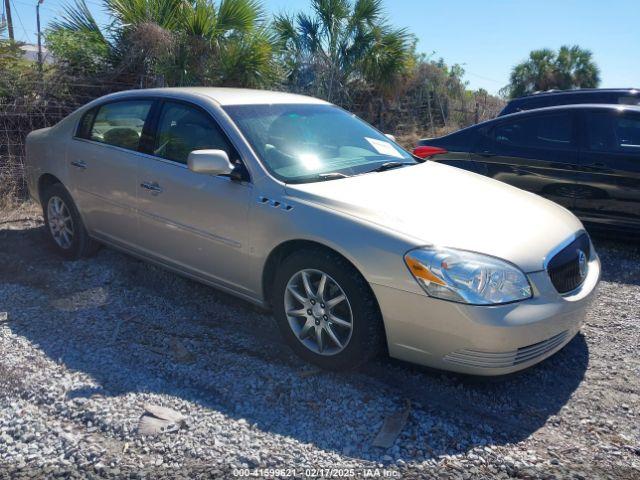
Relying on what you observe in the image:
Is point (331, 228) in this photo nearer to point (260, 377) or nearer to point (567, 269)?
point (260, 377)

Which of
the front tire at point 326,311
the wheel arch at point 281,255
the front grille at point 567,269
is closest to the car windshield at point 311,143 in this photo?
→ the wheel arch at point 281,255

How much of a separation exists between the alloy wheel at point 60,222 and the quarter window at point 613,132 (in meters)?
5.10

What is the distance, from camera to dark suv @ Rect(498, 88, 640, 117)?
27.6 feet

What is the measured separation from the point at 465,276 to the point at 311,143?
1.69 metres

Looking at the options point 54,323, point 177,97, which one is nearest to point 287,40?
point 177,97

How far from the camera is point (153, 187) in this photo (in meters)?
4.55

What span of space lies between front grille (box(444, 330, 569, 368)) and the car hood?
43cm

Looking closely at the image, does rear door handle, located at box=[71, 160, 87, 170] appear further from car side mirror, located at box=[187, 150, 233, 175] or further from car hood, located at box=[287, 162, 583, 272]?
car hood, located at box=[287, 162, 583, 272]

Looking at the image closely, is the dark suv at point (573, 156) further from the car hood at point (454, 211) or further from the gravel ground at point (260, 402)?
the car hood at point (454, 211)

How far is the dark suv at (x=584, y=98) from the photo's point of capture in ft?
27.6

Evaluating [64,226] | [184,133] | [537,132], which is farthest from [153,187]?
[537,132]

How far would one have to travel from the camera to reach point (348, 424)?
10.3 ft

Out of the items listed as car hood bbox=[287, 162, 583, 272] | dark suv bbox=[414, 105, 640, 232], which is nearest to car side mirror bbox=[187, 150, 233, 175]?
car hood bbox=[287, 162, 583, 272]

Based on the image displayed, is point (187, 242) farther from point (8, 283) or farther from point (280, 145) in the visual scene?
point (8, 283)
